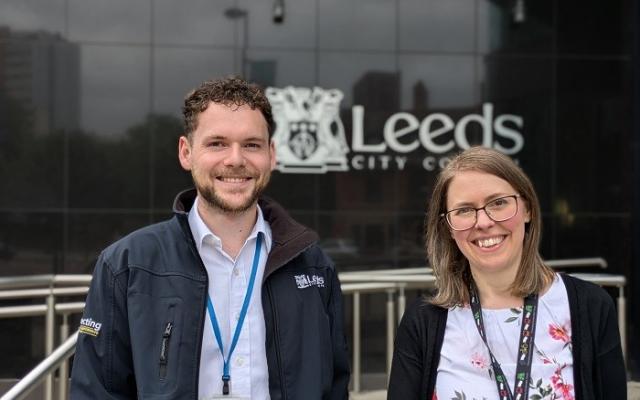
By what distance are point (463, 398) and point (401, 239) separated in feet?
22.2

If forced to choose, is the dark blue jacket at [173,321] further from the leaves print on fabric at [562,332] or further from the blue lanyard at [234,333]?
the leaves print on fabric at [562,332]

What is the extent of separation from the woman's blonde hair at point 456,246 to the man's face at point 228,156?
0.59 meters

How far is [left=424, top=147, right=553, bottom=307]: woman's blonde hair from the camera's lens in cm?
207

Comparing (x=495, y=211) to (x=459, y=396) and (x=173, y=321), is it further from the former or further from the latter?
(x=173, y=321)

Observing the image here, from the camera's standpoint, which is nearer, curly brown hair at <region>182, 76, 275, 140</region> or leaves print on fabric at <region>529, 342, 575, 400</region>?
leaves print on fabric at <region>529, 342, 575, 400</region>

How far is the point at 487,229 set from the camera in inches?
80.4

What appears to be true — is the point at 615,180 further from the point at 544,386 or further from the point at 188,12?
the point at 544,386

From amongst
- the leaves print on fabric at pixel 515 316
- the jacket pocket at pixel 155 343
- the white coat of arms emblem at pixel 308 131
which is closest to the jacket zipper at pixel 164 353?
the jacket pocket at pixel 155 343

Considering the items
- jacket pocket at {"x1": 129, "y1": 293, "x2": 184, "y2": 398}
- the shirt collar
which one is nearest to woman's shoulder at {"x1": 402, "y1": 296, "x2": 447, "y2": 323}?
the shirt collar

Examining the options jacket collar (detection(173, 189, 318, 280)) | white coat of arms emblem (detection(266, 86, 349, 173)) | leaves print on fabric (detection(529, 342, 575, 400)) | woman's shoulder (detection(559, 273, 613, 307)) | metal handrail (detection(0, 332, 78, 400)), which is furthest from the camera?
white coat of arms emblem (detection(266, 86, 349, 173))

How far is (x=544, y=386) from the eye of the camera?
6.31 feet

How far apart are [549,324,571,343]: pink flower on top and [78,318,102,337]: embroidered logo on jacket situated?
1316 millimetres

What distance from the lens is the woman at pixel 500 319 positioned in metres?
1.95

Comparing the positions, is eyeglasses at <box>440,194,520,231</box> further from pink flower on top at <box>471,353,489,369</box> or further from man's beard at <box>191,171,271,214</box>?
man's beard at <box>191,171,271,214</box>
